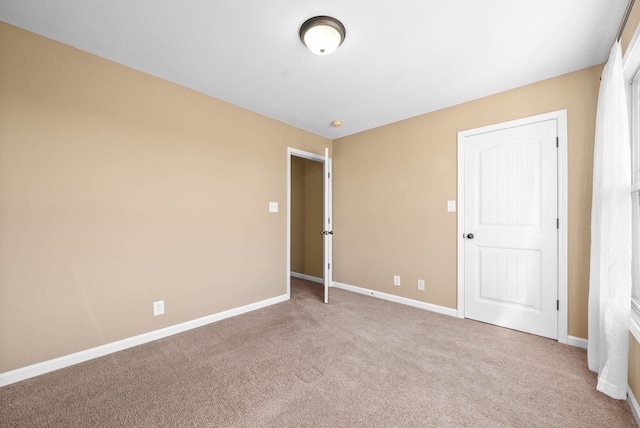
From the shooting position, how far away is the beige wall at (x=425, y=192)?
7.66ft

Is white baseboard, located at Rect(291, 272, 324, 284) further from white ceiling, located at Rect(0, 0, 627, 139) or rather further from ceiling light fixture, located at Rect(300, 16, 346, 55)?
ceiling light fixture, located at Rect(300, 16, 346, 55)

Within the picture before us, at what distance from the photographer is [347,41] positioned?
1.97 m

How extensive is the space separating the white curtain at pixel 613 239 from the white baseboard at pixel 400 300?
1.30m

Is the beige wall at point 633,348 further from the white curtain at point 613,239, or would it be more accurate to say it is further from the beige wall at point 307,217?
the beige wall at point 307,217

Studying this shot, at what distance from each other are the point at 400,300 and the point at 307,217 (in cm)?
228

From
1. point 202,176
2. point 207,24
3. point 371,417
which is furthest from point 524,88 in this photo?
point 202,176

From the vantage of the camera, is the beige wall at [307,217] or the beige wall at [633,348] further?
the beige wall at [307,217]

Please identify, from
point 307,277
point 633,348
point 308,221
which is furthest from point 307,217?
point 633,348

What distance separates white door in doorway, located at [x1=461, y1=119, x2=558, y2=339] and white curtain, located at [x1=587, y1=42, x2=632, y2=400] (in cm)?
57

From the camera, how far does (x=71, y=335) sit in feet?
6.69

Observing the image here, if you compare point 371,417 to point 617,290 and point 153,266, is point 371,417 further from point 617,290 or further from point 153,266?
point 153,266

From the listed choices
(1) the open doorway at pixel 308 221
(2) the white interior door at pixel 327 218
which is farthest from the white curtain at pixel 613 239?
(1) the open doorway at pixel 308 221

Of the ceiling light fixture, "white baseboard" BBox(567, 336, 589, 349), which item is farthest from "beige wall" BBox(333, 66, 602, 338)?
the ceiling light fixture

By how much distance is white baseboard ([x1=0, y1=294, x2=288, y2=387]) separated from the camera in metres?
1.84
